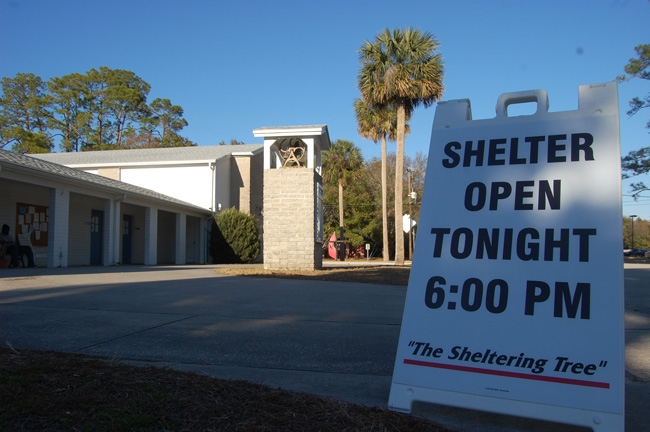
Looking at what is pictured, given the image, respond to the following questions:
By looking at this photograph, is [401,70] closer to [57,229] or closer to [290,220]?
[290,220]

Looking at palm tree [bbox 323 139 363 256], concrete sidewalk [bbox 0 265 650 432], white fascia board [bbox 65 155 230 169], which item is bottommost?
concrete sidewalk [bbox 0 265 650 432]

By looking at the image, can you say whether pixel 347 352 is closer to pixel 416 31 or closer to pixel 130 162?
pixel 416 31

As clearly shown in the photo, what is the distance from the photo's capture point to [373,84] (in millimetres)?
23938

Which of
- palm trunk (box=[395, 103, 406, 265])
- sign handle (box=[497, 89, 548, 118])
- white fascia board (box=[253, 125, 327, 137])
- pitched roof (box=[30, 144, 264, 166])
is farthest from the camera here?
pitched roof (box=[30, 144, 264, 166])

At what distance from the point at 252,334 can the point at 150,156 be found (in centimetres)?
2438

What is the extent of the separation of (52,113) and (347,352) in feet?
179

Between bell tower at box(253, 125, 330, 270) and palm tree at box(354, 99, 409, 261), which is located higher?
palm tree at box(354, 99, 409, 261)

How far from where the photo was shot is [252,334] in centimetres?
509

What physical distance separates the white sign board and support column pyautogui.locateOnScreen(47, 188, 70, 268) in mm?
15117

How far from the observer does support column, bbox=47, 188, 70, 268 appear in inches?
599

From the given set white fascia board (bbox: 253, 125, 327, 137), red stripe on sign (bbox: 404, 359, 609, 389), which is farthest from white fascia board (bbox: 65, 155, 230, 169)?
red stripe on sign (bbox: 404, 359, 609, 389)

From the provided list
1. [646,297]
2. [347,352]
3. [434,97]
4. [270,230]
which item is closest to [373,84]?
[434,97]

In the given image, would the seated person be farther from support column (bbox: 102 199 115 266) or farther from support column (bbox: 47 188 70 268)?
support column (bbox: 102 199 115 266)

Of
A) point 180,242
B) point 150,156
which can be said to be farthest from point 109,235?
point 150,156
